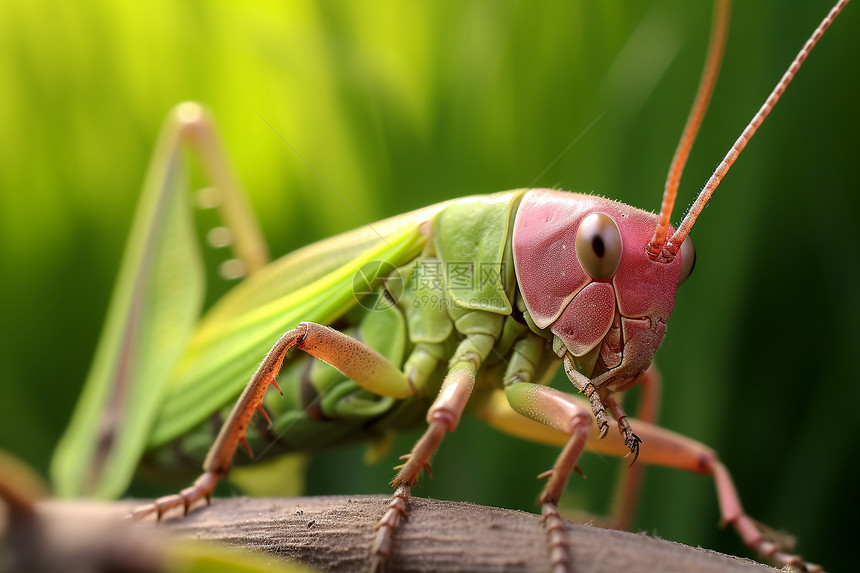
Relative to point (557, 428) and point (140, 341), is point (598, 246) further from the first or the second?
point (140, 341)

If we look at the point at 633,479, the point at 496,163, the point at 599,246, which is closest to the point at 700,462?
the point at 633,479

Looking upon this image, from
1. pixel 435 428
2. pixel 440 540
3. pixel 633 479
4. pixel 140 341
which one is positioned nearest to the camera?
pixel 440 540

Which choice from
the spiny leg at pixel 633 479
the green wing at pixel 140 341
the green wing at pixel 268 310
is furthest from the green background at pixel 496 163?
the green wing at pixel 268 310

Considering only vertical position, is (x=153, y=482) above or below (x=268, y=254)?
below

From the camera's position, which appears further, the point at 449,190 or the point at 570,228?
Result: the point at 449,190

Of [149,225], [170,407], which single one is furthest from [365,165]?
[170,407]

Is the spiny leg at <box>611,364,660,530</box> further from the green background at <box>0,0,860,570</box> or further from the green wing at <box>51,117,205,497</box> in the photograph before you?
the green wing at <box>51,117,205,497</box>

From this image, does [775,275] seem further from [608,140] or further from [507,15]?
[507,15]

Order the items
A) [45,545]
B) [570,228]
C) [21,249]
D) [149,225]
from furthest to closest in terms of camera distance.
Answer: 1. [21,249]
2. [149,225]
3. [570,228]
4. [45,545]
